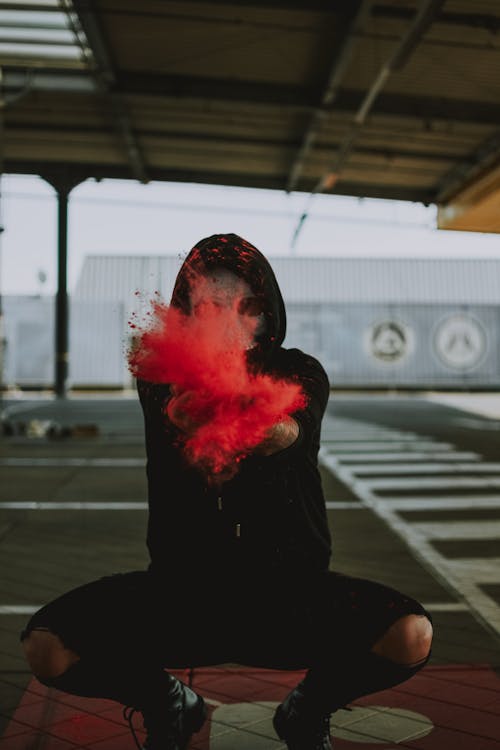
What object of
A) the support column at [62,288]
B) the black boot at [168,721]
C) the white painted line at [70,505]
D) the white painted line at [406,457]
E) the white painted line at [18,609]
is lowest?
the white painted line at [70,505]

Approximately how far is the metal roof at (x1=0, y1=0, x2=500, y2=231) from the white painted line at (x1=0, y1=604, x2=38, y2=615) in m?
7.04

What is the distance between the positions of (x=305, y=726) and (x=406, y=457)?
8.61 meters

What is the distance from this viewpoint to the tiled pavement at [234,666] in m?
2.52

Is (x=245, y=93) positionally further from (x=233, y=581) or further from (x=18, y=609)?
(x=233, y=581)

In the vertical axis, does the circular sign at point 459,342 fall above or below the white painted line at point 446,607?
above

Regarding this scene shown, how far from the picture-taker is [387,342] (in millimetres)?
28938

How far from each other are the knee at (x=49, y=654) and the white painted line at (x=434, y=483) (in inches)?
243


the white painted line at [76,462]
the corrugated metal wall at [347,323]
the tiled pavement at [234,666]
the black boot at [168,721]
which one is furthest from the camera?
the corrugated metal wall at [347,323]

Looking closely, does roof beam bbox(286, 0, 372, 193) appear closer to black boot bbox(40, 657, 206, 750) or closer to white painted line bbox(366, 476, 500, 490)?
white painted line bbox(366, 476, 500, 490)

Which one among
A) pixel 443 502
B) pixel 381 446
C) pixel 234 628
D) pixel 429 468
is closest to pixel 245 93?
pixel 381 446

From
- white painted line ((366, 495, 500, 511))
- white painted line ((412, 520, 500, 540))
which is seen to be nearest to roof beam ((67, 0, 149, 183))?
white painted line ((366, 495, 500, 511))

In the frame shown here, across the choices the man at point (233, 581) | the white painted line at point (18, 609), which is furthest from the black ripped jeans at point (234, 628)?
the white painted line at point (18, 609)

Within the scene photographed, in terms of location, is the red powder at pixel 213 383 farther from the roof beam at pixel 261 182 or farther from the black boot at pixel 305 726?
the roof beam at pixel 261 182

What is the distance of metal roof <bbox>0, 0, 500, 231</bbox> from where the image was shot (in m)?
10.3
